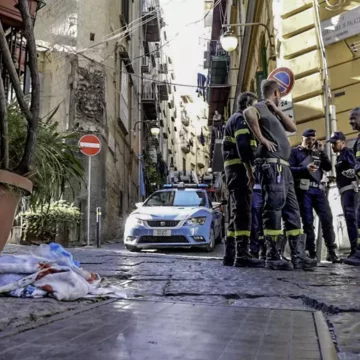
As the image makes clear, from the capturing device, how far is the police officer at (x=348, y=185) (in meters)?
6.54

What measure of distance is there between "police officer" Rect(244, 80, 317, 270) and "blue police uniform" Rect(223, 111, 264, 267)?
10.7 inches

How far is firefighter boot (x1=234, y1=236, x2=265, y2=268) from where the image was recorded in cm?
560

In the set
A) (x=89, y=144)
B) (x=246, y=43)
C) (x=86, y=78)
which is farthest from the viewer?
(x=246, y=43)

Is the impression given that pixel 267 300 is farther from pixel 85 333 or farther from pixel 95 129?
pixel 95 129

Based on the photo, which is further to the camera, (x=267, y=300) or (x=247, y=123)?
(x=247, y=123)

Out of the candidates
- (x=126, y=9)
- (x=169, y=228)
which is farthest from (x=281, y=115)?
(x=126, y=9)

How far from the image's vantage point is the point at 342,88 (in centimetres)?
1000

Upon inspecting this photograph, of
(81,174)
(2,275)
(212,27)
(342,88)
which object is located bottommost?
(2,275)

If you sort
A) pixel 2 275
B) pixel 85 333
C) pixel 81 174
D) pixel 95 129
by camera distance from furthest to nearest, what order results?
pixel 95 129, pixel 81 174, pixel 2 275, pixel 85 333

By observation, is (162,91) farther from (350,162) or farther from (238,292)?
(238,292)

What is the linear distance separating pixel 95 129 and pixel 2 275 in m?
12.1

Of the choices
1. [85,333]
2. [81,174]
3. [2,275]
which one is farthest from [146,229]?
[85,333]

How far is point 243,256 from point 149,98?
80.2 feet

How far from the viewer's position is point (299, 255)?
531 cm
